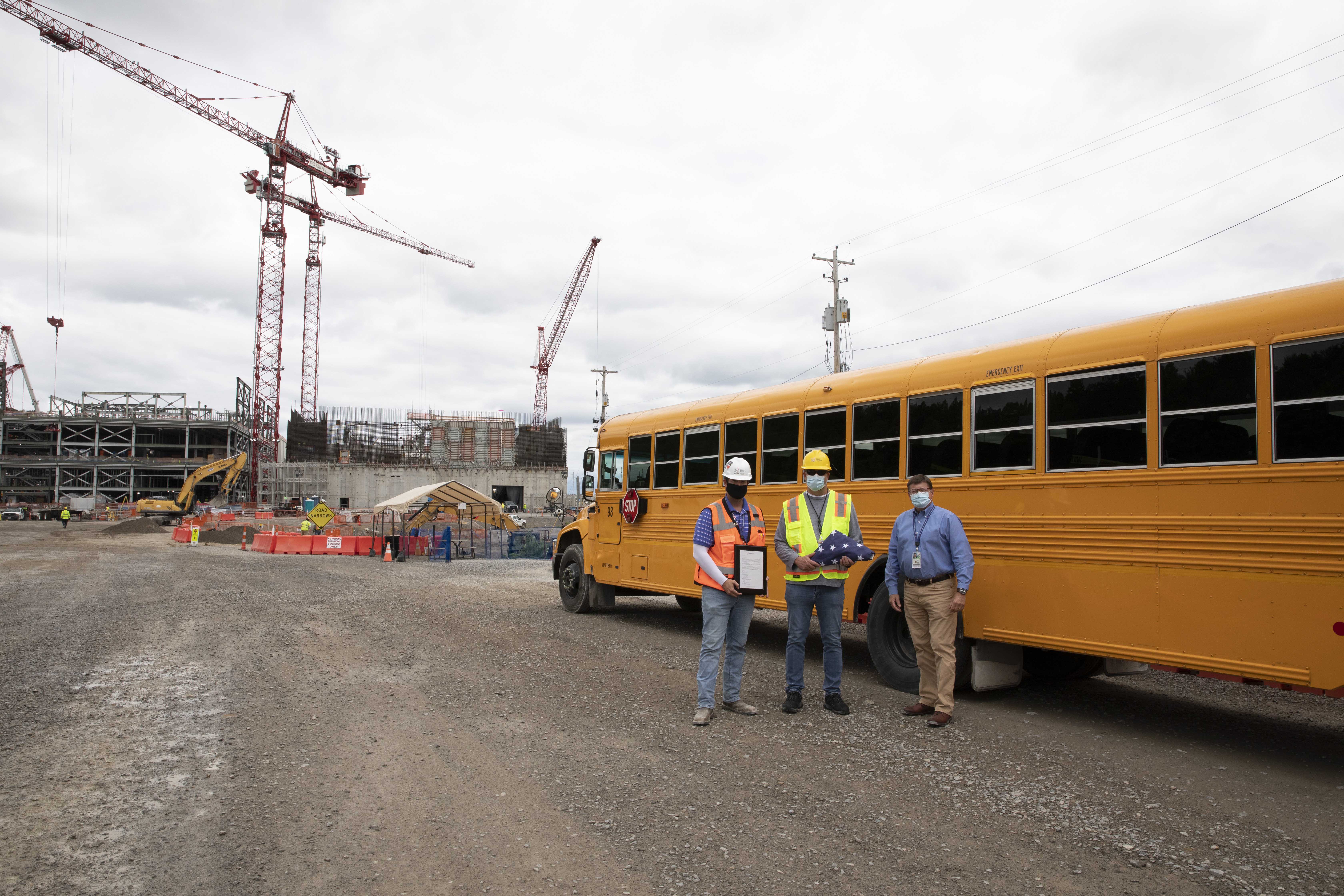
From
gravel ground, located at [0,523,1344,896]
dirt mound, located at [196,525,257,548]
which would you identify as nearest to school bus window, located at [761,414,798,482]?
gravel ground, located at [0,523,1344,896]

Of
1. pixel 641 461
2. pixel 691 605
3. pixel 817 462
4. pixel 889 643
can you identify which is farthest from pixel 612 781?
pixel 691 605

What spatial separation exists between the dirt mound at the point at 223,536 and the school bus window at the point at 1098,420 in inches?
1424

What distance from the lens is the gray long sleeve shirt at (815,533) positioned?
21.4ft

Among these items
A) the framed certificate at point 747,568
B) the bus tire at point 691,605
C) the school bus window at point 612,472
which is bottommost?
the bus tire at point 691,605

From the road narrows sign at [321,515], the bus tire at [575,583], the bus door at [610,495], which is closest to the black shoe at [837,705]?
the bus door at [610,495]

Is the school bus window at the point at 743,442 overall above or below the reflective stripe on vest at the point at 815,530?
above

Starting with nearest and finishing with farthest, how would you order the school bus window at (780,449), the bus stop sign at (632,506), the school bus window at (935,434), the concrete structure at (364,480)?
the school bus window at (935,434) < the school bus window at (780,449) < the bus stop sign at (632,506) < the concrete structure at (364,480)

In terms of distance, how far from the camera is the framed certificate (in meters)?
6.40

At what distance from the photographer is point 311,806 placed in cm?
455

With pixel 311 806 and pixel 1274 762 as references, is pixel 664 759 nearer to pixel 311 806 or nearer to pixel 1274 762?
pixel 311 806

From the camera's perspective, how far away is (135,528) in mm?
45031

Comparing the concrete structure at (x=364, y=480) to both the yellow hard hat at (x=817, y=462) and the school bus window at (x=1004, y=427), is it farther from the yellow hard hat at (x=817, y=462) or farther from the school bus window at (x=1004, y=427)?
the yellow hard hat at (x=817, y=462)

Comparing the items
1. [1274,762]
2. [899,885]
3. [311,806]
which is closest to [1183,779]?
[1274,762]

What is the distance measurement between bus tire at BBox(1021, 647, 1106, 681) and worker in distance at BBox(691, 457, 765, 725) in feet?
9.34
